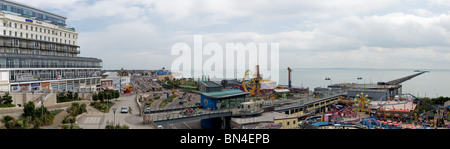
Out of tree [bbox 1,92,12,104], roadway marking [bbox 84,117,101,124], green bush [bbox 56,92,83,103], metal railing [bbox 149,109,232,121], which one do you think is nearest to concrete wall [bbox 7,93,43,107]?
tree [bbox 1,92,12,104]

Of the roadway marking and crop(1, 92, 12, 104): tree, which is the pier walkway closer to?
the roadway marking

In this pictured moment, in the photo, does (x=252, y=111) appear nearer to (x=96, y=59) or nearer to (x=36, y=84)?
(x=36, y=84)

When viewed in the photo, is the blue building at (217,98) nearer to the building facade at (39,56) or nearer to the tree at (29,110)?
the tree at (29,110)

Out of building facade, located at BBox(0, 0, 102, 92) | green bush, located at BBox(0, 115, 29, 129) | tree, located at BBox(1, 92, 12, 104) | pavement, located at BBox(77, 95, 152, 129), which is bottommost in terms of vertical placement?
pavement, located at BBox(77, 95, 152, 129)

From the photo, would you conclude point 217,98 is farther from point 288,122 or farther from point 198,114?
point 288,122

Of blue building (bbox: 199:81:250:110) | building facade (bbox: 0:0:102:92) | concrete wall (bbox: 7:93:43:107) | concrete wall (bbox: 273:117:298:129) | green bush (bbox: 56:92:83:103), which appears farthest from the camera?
building facade (bbox: 0:0:102:92)

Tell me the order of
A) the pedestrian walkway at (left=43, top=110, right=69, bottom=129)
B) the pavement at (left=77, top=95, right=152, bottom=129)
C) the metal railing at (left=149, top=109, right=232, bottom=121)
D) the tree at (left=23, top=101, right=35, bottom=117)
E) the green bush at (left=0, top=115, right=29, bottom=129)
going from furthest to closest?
the metal railing at (left=149, top=109, right=232, bottom=121)
the pavement at (left=77, top=95, right=152, bottom=129)
the tree at (left=23, top=101, right=35, bottom=117)
the pedestrian walkway at (left=43, top=110, right=69, bottom=129)
the green bush at (left=0, top=115, right=29, bottom=129)

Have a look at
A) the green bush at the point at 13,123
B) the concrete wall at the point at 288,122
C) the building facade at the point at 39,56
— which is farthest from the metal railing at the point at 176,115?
the building facade at the point at 39,56

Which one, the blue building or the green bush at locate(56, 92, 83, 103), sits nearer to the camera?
the blue building

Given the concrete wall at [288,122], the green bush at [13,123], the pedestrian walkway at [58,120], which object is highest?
the green bush at [13,123]
